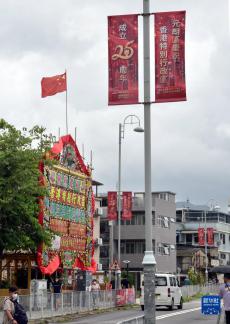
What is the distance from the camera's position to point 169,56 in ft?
52.2

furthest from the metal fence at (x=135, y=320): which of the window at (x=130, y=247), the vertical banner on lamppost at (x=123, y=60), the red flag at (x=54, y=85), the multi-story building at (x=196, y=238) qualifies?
the multi-story building at (x=196, y=238)

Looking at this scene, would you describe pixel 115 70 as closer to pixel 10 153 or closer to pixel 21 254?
pixel 10 153

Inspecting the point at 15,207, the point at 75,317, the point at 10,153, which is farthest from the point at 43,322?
the point at 10,153

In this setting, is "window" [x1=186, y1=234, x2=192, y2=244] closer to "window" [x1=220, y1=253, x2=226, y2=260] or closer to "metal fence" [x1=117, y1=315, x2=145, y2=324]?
"window" [x1=220, y1=253, x2=226, y2=260]

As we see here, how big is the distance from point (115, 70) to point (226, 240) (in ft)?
321

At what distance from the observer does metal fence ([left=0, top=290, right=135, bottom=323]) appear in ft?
101

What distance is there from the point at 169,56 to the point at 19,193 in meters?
20.1

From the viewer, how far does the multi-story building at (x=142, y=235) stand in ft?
268

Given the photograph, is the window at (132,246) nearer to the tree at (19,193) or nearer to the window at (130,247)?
the window at (130,247)

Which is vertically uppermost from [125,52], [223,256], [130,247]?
[125,52]

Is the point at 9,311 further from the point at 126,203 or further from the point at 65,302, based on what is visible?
the point at 126,203

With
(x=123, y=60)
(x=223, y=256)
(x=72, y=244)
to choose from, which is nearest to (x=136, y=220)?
(x=223, y=256)

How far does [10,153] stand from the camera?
35125mm

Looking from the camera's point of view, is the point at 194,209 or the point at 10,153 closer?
the point at 10,153
